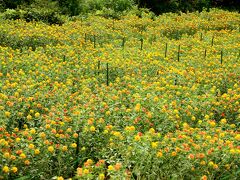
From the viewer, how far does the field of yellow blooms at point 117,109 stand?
422 centimetres

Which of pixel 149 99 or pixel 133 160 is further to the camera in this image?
pixel 149 99

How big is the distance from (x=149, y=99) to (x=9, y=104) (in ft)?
6.37

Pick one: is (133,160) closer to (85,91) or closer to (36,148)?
(36,148)

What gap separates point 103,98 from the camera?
605cm

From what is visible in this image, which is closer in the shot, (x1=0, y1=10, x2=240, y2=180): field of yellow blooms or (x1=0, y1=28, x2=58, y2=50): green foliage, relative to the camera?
(x1=0, y1=10, x2=240, y2=180): field of yellow blooms

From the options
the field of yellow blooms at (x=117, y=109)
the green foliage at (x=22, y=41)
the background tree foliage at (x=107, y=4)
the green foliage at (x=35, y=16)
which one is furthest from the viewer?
the background tree foliage at (x=107, y=4)

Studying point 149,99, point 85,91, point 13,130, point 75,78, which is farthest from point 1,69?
point 149,99

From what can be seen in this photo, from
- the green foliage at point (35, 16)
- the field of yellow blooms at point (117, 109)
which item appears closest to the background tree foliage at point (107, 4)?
the green foliage at point (35, 16)

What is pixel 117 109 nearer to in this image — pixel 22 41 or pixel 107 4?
pixel 22 41

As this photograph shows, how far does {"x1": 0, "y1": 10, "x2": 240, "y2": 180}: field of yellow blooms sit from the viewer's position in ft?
13.8

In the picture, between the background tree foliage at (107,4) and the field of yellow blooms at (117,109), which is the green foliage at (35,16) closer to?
the background tree foliage at (107,4)

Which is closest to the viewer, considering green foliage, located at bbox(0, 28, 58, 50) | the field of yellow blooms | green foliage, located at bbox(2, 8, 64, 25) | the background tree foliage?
the field of yellow blooms

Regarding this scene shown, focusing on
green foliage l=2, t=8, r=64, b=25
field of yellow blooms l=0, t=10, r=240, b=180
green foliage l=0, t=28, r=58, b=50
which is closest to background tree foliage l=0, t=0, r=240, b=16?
green foliage l=2, t=8, r=64, b=25

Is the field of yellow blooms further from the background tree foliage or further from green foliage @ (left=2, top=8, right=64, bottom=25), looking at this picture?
the background tree foliage
